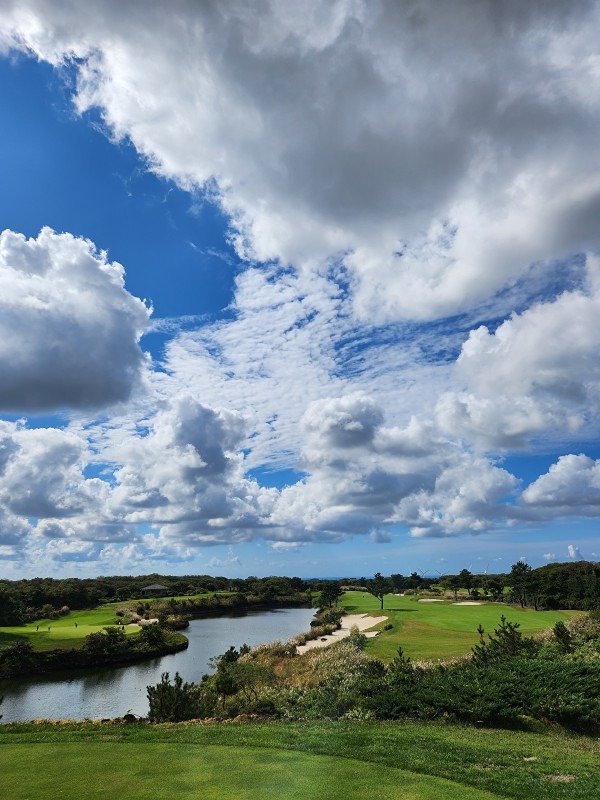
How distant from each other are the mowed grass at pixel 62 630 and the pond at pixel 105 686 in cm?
→ 867

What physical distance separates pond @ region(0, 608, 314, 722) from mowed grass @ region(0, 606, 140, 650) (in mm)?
8668

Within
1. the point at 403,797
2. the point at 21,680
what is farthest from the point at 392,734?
the point at 21,680

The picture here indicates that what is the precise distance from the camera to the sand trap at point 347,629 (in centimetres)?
5973

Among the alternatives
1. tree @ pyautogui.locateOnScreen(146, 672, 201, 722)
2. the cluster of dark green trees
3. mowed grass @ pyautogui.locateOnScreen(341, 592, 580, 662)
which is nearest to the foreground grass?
tree @ pyautogui.locateOnScreen(146, 672, 201, 722)

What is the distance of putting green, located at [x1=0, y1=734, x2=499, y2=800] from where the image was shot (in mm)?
10938

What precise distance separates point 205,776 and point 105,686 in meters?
46.3

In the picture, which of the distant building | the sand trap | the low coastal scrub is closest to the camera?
the low coastal scrub

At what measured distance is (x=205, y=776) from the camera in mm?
12086

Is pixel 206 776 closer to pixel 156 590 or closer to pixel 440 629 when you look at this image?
pixel 440 629

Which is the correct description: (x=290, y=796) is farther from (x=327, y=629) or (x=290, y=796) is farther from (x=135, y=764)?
(x=327, y=629)

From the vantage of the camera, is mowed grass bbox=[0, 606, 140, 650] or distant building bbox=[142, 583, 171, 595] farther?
distant building bbox=[142, 583, 171, 595]

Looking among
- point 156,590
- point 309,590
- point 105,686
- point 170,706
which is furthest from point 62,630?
point 309,590

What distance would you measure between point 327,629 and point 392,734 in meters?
56.6

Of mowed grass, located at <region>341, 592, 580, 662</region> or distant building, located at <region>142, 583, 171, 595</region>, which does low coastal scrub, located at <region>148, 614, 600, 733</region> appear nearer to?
mowed grass, located at <region>341, 592, 580, 662</region>
